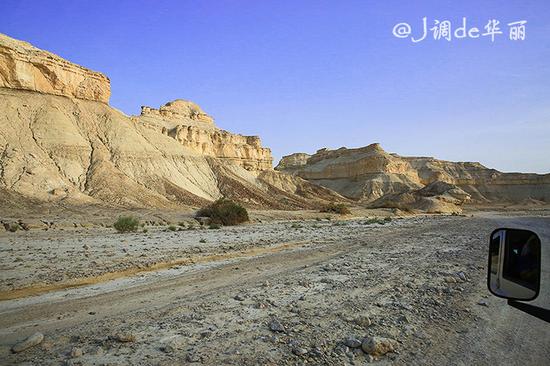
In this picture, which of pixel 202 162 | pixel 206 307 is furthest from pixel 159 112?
pixel 206 307

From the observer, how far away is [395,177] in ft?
345

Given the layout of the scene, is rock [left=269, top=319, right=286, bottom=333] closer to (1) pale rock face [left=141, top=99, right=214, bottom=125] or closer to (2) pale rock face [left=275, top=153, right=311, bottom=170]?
(1) pale rock face [left=141, top=99, right=214, bottom=125]

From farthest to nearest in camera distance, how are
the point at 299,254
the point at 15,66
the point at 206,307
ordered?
the point at 15,66
the point at 299,254
the point at 206,307

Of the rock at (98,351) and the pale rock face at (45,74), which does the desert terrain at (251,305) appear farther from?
the pale rock face at (45,74)

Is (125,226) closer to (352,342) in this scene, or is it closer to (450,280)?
(450,280)

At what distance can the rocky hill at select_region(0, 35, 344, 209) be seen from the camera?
39531 millimetres

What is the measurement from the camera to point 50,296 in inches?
284

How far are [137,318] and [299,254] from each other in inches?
301

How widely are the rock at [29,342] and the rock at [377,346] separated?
3.89m

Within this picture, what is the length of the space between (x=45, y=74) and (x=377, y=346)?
5917cm

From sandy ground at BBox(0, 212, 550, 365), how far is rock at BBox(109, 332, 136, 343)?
15 mm

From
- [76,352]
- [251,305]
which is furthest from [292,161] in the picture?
[76,352]

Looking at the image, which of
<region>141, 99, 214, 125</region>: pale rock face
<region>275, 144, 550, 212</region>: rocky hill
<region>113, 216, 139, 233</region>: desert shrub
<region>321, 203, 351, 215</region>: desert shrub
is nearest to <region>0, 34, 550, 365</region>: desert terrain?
<region>113, 216, 139, 233</region>: desert shrub

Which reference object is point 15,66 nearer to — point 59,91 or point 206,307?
point 59,91
